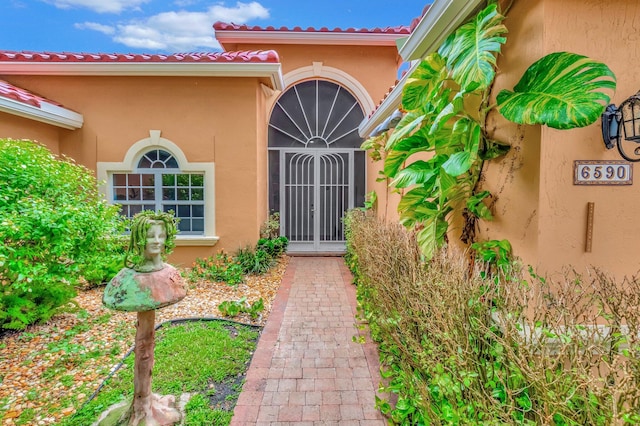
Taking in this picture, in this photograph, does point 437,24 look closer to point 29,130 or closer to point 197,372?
point 197,372

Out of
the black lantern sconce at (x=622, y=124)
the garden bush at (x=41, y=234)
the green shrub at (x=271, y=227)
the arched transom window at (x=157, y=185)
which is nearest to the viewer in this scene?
the black lantern sconce at (x=622, y=124)

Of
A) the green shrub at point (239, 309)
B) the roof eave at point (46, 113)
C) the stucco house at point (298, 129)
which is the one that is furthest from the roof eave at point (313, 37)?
the green shrub at point (239, 309)

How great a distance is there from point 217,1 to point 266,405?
18.4 meters

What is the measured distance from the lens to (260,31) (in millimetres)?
9773

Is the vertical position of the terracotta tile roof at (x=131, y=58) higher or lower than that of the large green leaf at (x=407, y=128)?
higher

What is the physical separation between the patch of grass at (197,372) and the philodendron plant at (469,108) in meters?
2.44

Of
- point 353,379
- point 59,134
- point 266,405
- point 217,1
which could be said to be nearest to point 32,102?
point 59,134

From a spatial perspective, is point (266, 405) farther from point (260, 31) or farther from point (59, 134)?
point (260, 31)

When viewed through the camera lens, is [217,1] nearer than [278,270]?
No

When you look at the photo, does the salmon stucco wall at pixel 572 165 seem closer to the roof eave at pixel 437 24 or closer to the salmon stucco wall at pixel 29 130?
the roof eave at pixel 437 24

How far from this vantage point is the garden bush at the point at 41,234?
388cm

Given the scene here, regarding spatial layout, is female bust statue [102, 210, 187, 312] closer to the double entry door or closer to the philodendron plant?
the philodendron plant

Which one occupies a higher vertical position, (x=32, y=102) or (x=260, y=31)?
(x=260, y=31)

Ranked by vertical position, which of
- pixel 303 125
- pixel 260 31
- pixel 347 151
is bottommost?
pixel 347 151
